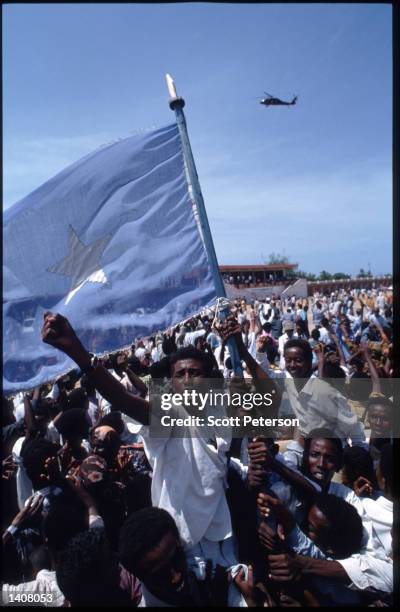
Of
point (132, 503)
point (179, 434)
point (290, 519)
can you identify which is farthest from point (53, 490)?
point (290, 519)

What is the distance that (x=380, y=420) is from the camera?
10.1ft

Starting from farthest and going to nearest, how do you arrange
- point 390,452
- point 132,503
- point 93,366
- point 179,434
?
1. point 132,503
2. point 390,452
3. point 179,434
4. point 93,366

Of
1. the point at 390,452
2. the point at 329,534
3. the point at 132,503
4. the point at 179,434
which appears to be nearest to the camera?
the point at 179,434

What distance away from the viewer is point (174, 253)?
2828mm

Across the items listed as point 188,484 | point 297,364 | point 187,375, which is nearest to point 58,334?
point 187,375

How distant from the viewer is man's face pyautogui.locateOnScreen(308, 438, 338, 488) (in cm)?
224

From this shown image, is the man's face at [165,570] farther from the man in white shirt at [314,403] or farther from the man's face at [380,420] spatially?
the man's face at [380,420]

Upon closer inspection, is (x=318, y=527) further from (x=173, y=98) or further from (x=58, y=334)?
(x=173, y=98)

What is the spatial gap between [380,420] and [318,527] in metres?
1.41

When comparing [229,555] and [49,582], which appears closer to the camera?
[229,555]

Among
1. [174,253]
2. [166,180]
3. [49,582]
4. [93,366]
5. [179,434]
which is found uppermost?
[166,180]

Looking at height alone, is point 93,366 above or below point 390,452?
above

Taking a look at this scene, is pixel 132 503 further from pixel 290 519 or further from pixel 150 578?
pixel 290 519

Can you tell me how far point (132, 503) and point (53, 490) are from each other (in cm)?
48
